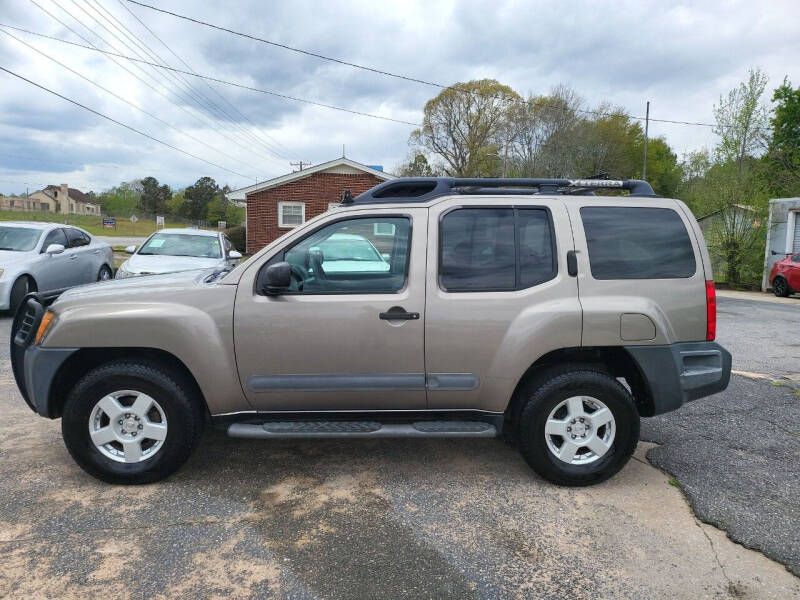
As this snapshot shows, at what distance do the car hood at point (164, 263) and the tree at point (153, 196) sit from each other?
89163 millimetres

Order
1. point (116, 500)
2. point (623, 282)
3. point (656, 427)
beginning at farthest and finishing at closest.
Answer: point (656, 427) < point (623, 282) < point (116, 500)

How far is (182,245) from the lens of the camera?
34.2 feet

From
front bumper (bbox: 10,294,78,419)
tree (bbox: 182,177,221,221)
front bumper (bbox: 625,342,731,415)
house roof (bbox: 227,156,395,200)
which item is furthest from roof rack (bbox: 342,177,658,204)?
tree (bbox: 182,177,221,221)

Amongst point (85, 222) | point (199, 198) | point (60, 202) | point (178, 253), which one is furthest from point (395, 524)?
point (60, 202)

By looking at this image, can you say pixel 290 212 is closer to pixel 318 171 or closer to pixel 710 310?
pixel 318 171

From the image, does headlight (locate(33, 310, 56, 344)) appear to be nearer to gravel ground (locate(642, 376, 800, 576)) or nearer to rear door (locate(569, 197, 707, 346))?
rear door (locate(569, 197, 707, 346))

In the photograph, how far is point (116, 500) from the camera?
3.33 metres

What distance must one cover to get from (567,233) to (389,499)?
6.55ft

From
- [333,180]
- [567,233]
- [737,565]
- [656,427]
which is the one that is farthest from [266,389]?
[333,180]

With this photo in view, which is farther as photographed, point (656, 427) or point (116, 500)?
point (656, 427)

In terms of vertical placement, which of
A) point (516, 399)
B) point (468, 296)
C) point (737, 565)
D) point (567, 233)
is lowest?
point (737, 565)

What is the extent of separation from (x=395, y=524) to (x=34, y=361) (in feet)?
7.83

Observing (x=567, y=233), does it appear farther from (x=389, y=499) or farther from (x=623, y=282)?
(x=389, y=499)

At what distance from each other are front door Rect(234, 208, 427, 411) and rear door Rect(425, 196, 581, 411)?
118 mm
